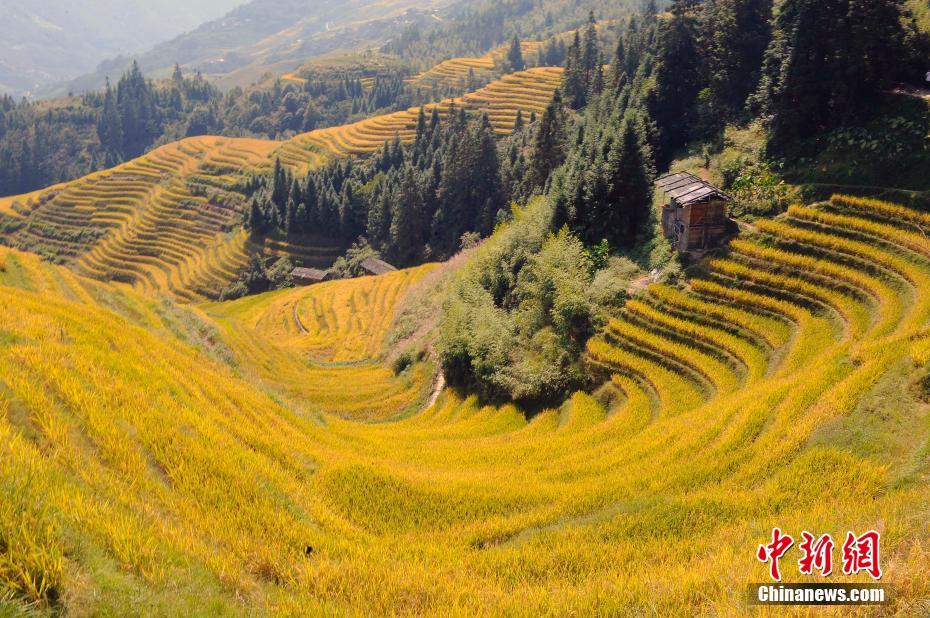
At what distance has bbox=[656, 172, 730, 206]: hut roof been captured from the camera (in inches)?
1001

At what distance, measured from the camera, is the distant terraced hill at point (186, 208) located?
287ft

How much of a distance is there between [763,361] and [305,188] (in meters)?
83.6

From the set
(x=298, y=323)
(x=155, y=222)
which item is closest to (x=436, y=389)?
(x=298, y=323)

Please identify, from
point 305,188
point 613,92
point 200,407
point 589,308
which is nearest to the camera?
point 200,407

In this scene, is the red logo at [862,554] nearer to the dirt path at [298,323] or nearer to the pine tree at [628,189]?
the pine tree at [628,189]

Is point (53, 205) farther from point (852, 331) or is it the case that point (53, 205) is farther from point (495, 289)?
point (852, 331)

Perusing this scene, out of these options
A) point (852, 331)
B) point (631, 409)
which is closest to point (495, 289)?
point (631, 409)

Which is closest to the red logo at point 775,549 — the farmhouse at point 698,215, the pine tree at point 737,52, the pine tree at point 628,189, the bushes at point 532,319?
the bushes at point 532,319

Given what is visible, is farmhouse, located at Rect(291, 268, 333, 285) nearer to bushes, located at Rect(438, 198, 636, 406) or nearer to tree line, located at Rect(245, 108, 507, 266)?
tree line, located at Rect(245, 108, 507, 266)

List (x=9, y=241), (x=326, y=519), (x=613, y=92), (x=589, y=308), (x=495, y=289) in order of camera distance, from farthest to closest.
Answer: (x=9, y=241) < (x=613, y=92) < (x=495, y=289) < (x=589, y=308) < (x=326, y=519)

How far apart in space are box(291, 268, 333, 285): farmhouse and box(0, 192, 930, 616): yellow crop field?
5674 centimetres

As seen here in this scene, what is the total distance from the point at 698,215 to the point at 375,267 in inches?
2129

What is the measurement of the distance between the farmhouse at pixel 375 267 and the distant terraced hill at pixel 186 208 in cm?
1384

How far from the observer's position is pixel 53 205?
106 m
